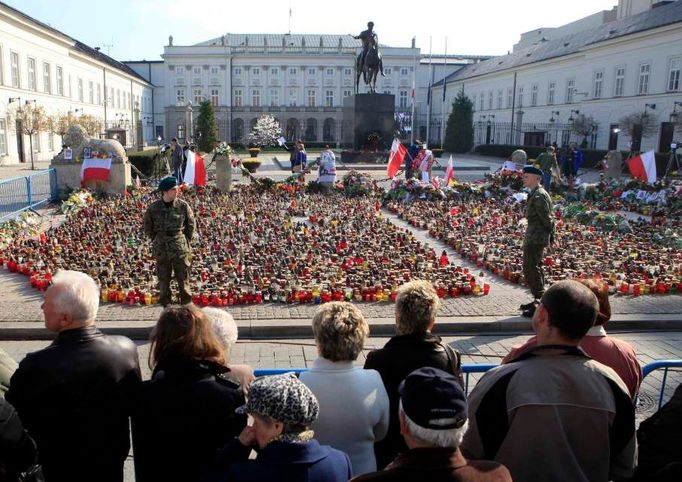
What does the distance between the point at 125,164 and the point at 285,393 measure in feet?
60.9

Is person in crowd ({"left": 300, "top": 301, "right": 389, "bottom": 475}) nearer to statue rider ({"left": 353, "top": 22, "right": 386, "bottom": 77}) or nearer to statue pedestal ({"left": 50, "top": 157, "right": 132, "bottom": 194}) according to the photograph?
statue pedestal ({"left": 50, "top": 157, "right": 132, "bottom": 194})

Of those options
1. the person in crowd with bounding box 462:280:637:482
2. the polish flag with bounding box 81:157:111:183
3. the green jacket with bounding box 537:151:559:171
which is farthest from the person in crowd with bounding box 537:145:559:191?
the person in crowd with bounding box 462:280:637:482

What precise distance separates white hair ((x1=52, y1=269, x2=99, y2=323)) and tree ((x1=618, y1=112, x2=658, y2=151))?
139ft

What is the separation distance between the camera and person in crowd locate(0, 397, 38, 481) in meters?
2.50

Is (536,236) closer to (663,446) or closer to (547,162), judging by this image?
(663,446)

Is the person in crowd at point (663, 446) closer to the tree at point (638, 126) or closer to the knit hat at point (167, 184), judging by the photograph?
the knit hat at point (167, 184)

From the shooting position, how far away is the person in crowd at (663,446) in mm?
2354

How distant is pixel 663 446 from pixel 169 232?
6.13 m

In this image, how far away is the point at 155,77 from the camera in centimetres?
8794

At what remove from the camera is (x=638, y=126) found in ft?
131

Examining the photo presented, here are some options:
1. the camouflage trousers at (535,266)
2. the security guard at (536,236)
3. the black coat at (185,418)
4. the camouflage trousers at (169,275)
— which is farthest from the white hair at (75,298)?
the camouflage trousers at (535,266)

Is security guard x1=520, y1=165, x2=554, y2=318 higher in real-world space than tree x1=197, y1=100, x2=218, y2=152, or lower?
lower

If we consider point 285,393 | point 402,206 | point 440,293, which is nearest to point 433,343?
point 285,393

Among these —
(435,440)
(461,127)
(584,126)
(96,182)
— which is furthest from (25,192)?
(461,127)
